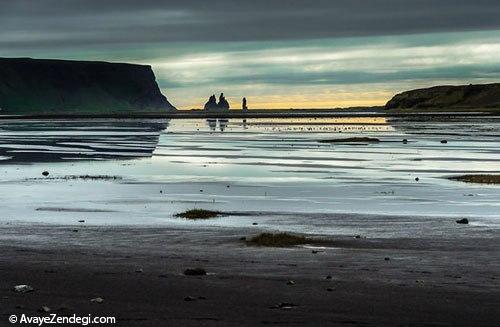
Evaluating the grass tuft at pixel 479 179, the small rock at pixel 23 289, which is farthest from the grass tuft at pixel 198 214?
the grass tuft at pixel 479 179

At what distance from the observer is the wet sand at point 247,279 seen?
47.0 ft

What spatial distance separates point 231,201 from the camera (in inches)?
1334

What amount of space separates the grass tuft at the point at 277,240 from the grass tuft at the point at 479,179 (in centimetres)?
2113

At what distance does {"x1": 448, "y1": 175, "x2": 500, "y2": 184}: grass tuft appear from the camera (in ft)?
139

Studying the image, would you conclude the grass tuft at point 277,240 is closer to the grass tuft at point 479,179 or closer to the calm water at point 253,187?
the calm water at point 253,187

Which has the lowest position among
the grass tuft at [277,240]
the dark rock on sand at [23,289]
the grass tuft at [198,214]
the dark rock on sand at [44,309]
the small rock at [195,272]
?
the grass tuft at [198,214]

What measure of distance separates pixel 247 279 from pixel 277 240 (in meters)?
5.23

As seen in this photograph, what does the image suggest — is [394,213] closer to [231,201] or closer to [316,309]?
[231,201]

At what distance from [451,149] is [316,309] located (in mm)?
60588

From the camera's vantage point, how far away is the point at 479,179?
4297cm

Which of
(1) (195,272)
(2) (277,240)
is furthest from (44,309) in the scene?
(2) (277,240)

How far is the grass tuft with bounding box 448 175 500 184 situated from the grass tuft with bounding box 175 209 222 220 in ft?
56.7

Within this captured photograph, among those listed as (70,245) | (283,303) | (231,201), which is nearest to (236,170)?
(231,201)

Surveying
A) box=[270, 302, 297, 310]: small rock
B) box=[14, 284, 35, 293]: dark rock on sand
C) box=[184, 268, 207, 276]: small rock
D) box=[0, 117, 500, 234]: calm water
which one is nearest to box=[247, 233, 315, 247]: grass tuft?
box=[0, 117, 500, 234]: calm water
